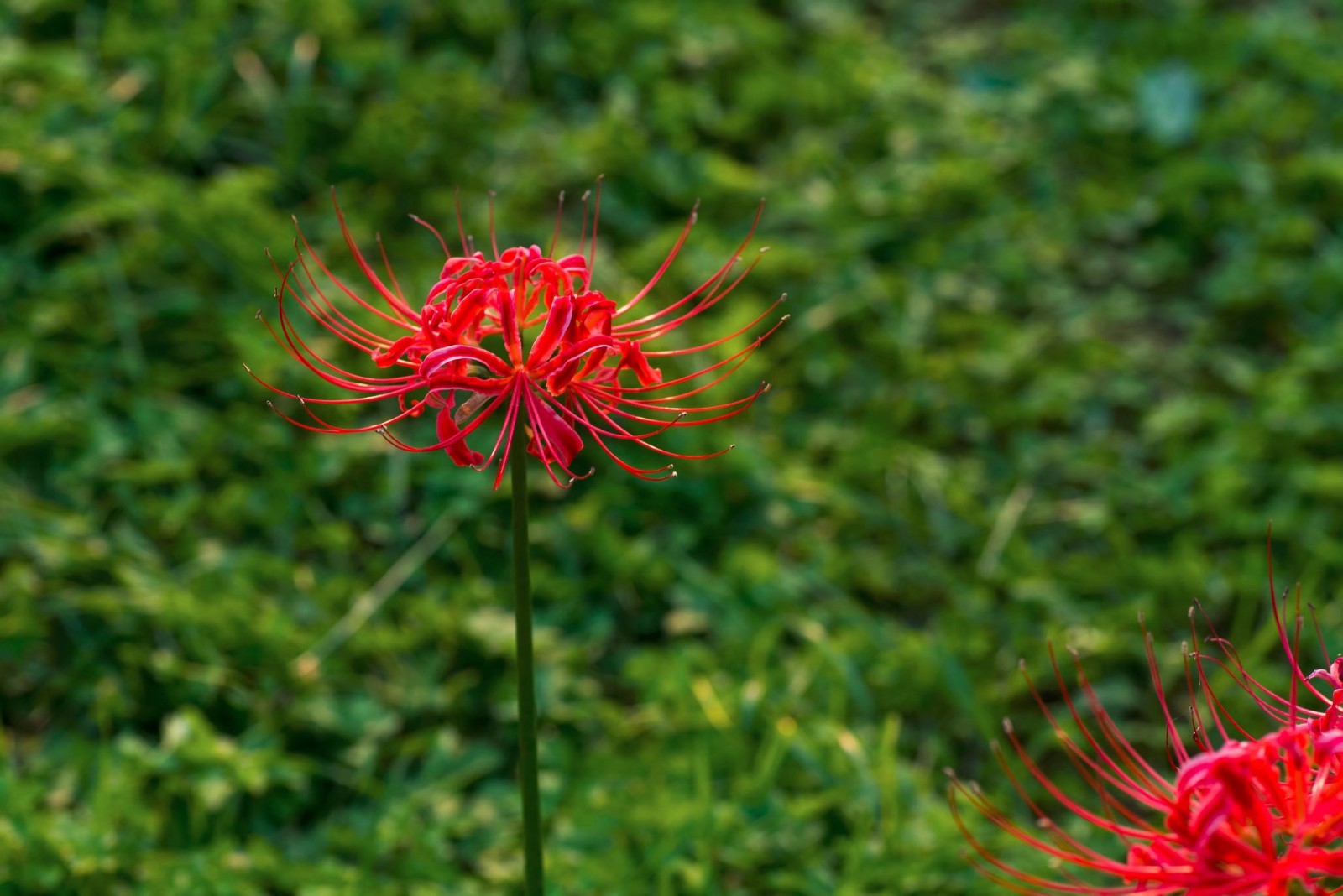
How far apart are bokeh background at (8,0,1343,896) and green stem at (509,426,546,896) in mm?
887

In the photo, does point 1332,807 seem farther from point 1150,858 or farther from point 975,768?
point 975,768

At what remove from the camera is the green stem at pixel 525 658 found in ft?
4.81

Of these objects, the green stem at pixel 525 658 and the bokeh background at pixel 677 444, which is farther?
the bokeh background at pixel 677 444

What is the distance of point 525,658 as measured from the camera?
4.86 feet

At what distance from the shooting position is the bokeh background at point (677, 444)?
2.62 metres

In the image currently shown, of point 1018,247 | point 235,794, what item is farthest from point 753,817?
point 1018,247

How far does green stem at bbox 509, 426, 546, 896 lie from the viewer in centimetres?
147

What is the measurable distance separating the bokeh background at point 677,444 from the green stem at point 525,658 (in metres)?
0.89

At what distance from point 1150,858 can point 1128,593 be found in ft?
7.02

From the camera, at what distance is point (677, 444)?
3260 millimetres

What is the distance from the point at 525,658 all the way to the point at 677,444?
1.80m

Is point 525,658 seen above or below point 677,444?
below

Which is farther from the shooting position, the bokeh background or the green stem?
the bokeh background

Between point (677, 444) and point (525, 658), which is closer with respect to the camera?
point (525, 658)
